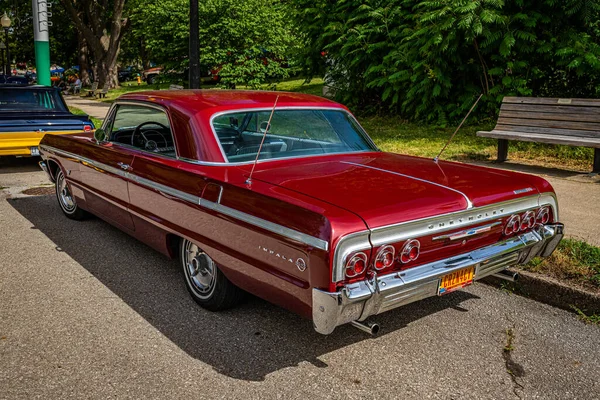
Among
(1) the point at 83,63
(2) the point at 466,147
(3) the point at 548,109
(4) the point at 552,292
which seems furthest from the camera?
(1) the point at 83,63

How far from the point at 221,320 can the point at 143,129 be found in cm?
207

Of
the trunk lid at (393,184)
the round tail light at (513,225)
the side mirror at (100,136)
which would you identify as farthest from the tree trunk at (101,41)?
the round tail light at (513,225)

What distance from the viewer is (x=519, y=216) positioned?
12.7 feet

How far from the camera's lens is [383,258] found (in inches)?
124

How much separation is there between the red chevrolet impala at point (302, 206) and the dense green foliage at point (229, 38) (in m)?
12.7

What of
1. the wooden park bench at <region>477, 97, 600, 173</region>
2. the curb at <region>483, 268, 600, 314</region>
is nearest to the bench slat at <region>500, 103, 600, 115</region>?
the wooden park bench at <region>477, 97, 600, 173</region>

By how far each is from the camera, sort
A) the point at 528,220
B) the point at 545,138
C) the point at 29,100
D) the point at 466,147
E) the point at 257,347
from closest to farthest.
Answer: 1. the point at 257,347
2. the point at 528,220
3. the point at 545,138
4. the point at 466,147
5. the point at 29,100

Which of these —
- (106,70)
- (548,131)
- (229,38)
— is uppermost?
(229,38)

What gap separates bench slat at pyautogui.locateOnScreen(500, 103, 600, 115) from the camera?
8305 millimetres

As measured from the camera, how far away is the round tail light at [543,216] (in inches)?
159

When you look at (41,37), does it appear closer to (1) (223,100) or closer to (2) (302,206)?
(1) (223,100)

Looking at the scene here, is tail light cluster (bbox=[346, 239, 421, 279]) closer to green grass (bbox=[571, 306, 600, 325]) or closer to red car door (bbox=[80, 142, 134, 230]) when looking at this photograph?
green grass (bbox=[571, 306, 600, 325])

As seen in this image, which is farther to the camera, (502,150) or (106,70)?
(106,70)

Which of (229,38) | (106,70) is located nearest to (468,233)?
(229,38)
